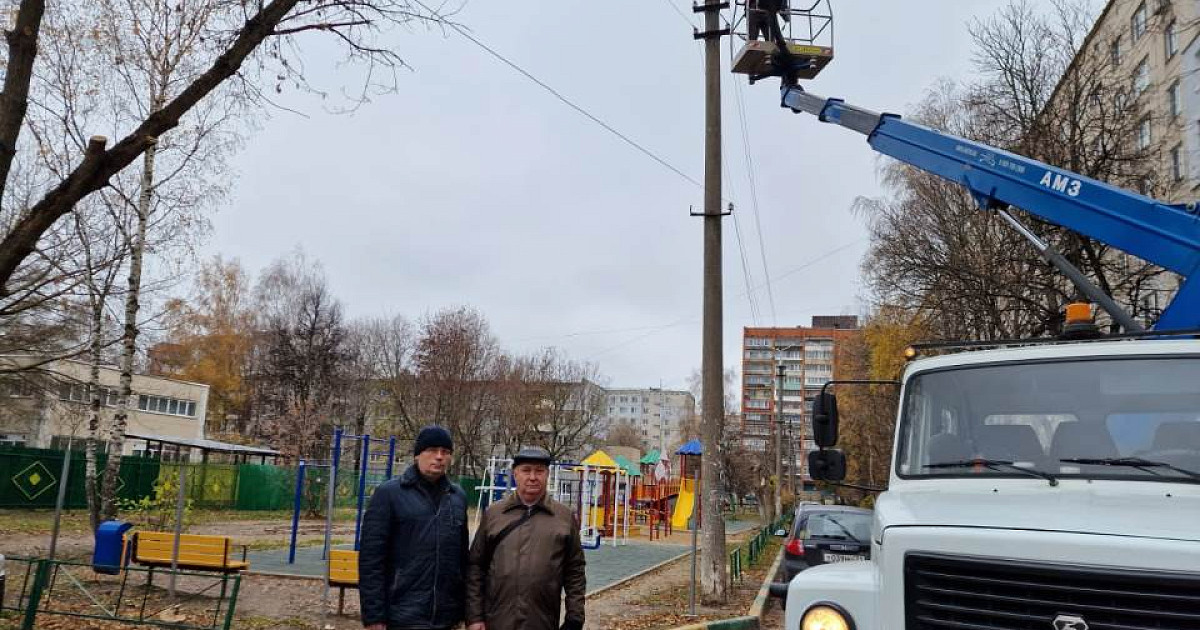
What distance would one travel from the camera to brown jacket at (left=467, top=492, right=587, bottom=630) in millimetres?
4406

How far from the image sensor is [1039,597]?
10.5 ft

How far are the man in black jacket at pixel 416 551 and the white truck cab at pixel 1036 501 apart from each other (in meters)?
1.83

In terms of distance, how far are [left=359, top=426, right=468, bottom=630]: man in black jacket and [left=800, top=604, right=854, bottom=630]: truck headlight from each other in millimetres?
1899

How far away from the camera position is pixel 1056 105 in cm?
2045

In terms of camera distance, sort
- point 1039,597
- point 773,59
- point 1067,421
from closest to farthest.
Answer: point 1039,597, point 1067,421, point 773,59

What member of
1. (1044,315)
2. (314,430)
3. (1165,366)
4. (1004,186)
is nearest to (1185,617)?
(1165,366)

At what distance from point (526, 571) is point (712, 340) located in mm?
8889

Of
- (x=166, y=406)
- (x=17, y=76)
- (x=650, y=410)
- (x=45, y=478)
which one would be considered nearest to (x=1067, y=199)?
(x=17, y=76)

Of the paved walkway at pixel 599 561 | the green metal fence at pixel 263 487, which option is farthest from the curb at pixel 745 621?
the green metal fence at pixel 263 487

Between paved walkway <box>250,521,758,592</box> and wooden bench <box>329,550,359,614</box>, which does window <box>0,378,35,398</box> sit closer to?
paved walkway <box>250,521,758,592</box>

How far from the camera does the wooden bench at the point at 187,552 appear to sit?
11.0m

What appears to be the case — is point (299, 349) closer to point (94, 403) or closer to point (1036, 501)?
point (94, 403)

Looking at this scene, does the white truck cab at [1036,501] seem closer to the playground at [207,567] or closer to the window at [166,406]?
the playground at [207,567]

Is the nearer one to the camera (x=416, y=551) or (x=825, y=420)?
(x=416, y=551)
